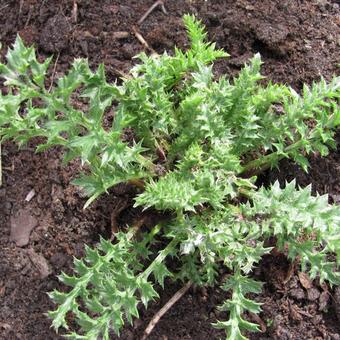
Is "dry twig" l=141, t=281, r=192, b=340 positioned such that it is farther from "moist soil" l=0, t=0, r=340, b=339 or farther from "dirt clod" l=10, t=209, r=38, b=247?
"dirt clod" l=10, t=209, r=38, b=247

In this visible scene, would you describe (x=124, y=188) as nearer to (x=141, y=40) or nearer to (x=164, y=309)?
(x=164, y=309)

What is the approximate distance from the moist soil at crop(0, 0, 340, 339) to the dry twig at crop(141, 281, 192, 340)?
47 mm

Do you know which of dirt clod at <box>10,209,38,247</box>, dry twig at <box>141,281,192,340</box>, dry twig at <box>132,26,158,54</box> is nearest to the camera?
dry twig at <box>141,281,192,340</box>

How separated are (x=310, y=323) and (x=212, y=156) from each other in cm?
130

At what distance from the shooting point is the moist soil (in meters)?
3.66

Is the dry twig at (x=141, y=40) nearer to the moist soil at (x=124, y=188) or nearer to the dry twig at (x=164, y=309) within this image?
the moist soil at (x=124, y=188)

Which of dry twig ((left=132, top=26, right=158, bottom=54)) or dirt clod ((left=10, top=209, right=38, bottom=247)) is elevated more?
dry twig ((left=132, top=26, right=158, bottom=54))

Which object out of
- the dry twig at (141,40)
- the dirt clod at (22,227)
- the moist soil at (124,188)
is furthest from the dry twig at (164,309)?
the dry twig at (141,40)

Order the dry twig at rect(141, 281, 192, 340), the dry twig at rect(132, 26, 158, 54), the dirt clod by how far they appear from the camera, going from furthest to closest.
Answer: the dry twig at rect(132, 26, 158, 54), the dirt clod, the dry twig at rect(141, 281, 192, 340)

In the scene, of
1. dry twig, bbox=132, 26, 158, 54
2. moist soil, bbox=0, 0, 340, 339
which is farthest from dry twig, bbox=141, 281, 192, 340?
dry twig, bbox=132, 26, 158, 54

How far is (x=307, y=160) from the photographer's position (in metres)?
3.63

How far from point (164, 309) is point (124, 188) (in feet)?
2.66

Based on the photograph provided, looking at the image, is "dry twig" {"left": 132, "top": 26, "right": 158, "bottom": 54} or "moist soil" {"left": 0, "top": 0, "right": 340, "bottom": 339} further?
"dry twig" {"left": 132, "top": 26, "right": 158, "bottom": 54}

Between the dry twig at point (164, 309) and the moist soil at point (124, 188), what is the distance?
1.8 inches
